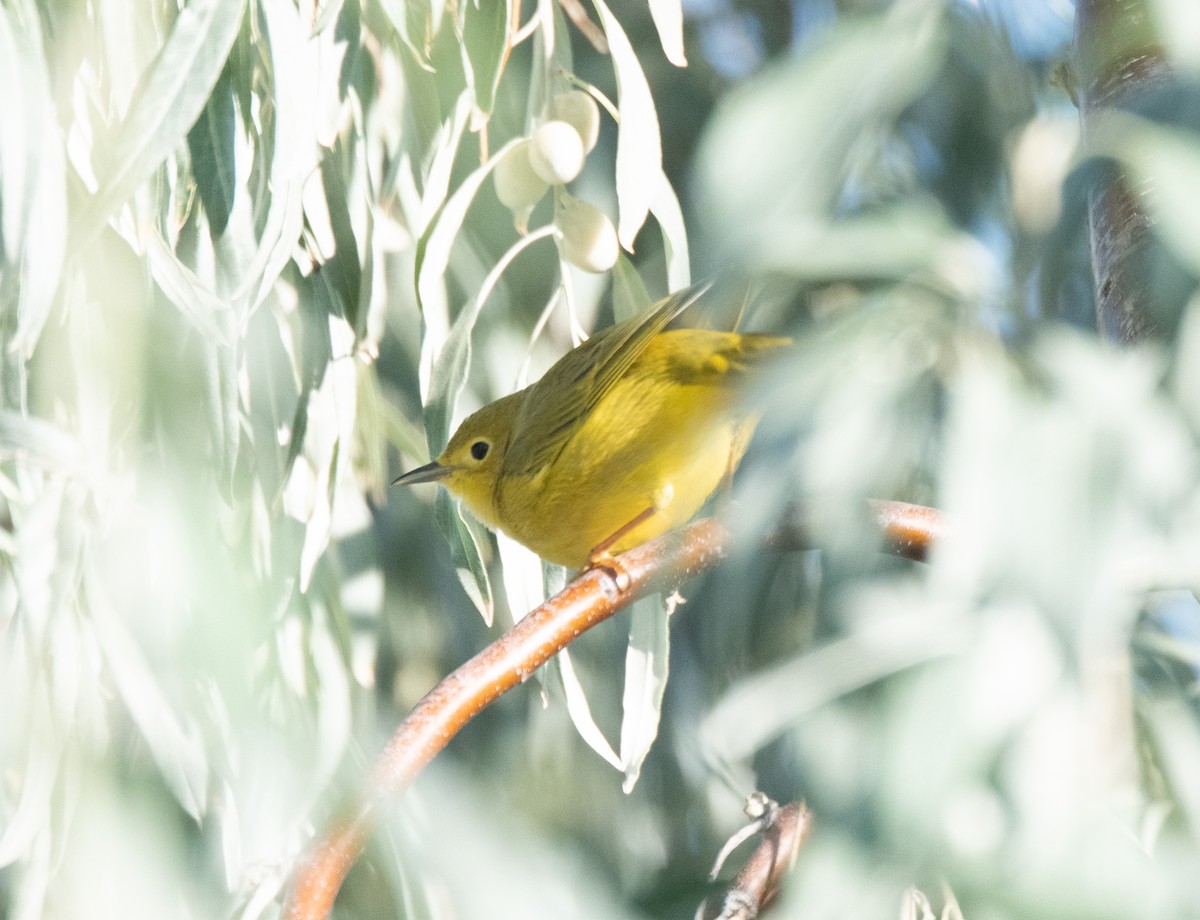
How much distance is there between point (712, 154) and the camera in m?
0.73

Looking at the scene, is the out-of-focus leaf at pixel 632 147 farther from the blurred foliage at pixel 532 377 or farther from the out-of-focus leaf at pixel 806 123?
the out-of-focus leaf at pixel 806 123

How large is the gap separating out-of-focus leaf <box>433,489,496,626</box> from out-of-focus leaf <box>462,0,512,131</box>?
0.42 m

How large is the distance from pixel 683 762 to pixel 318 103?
1036mm

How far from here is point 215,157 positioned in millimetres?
1231

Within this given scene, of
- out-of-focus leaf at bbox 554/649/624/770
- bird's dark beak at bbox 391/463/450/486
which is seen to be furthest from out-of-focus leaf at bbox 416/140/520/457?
bird's dark beak at bbox 391/463/450/486

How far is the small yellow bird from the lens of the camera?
4.96ft

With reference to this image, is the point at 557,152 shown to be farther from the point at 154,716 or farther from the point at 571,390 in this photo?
the point at 154,716

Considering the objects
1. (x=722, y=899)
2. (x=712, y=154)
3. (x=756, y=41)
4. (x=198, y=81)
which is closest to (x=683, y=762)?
(x=722, y=899)

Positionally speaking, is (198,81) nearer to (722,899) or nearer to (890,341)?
(890,341)

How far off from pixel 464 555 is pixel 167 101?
0.61 metres

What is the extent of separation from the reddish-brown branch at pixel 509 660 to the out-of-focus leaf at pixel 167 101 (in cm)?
43

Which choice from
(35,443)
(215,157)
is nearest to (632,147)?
(215,157)

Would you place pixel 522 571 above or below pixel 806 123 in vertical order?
below

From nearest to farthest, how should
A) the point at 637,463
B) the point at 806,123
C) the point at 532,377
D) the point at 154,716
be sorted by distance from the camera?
the point at 806,123 < the point at 154,716 < the point at 637,463 < the point at 532,377
